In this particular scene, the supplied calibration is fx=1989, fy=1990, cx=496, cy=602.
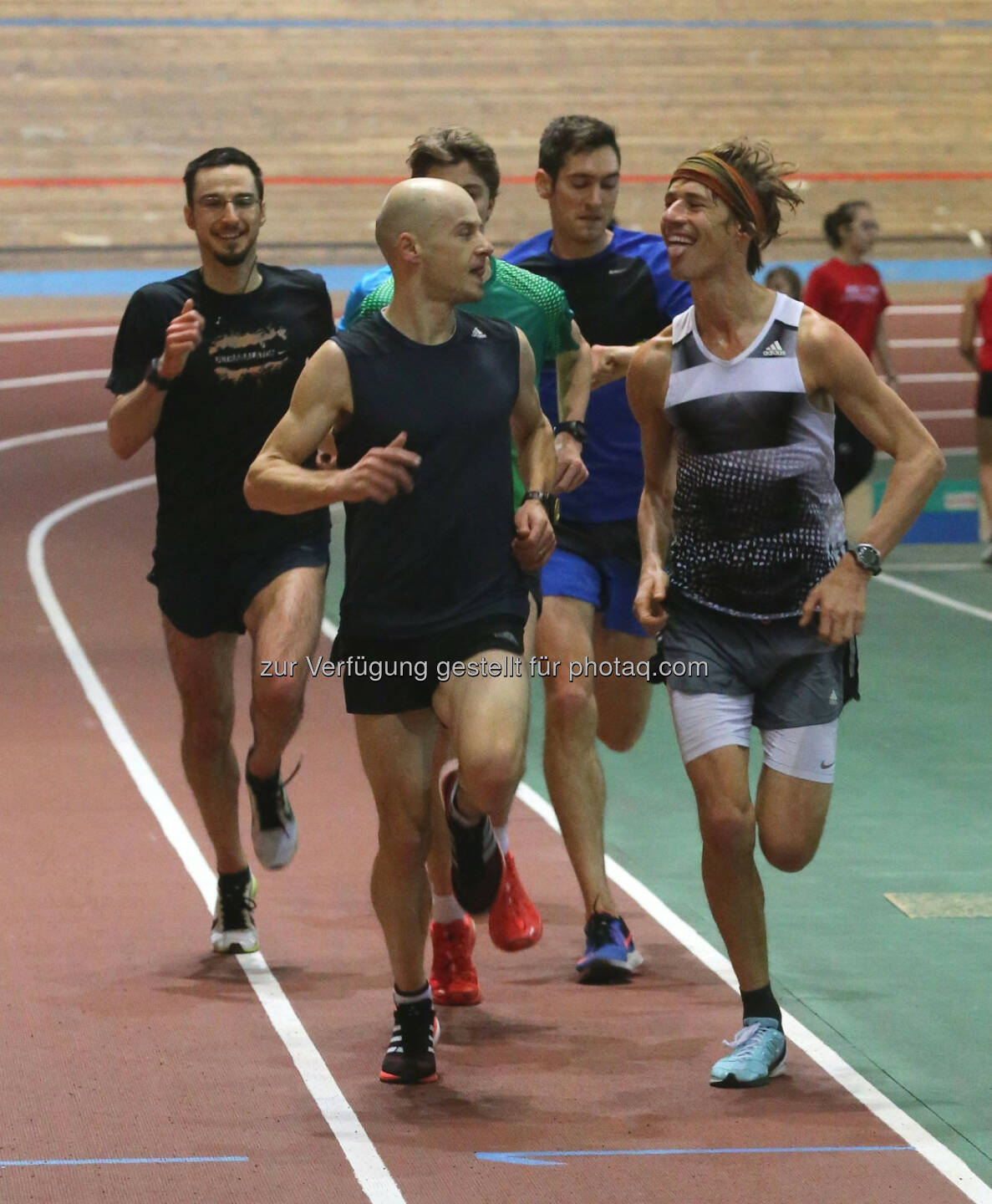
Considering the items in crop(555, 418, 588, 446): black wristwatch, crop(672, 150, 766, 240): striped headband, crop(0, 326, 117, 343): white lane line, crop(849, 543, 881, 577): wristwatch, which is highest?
crop(672, 150, 766, 240): striped headband

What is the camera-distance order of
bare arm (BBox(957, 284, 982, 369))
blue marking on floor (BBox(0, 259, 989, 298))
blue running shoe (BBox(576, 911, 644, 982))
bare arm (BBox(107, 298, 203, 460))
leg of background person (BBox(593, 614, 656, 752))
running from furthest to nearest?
blue marking on floor (BBox(0, 259, 989, 298)) → bare arm (BBox(957, 284, 982, 369)) → leg of background person (BBox(593, 614, 656, 752)) → blue running shoe (BBox(576, 911, 644, 982)) → bare arm (BBox(107, 298, 203, 460))

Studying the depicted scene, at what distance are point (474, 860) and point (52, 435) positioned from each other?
14.4 meters

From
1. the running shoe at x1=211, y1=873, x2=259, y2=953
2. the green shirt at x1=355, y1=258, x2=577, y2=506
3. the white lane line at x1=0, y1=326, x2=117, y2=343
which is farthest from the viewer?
the white lane line at x1=0, y1=326, x2=117, y2=343

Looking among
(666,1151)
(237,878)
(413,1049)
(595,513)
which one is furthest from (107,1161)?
(595,513)

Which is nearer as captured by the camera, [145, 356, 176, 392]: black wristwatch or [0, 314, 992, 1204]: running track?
[0, 314, 992, 1204]: running track

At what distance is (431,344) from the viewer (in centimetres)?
421

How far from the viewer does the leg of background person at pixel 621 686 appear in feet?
18.8

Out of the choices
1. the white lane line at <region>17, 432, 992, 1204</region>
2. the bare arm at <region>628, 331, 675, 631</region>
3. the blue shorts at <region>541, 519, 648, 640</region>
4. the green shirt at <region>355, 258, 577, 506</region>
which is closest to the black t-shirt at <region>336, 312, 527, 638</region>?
the bare arm at <region>628, 331, 675, 631</region>

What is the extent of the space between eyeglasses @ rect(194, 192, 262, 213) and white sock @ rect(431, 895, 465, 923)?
1.85m

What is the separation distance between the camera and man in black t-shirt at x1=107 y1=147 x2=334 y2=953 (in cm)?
514

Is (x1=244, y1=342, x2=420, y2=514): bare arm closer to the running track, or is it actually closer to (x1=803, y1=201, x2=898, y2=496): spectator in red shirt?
the running track

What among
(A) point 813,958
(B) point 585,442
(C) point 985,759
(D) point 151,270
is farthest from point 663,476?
(D) point 151,270

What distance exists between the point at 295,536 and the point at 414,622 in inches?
44.5

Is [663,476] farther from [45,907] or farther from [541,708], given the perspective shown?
[541,708]
